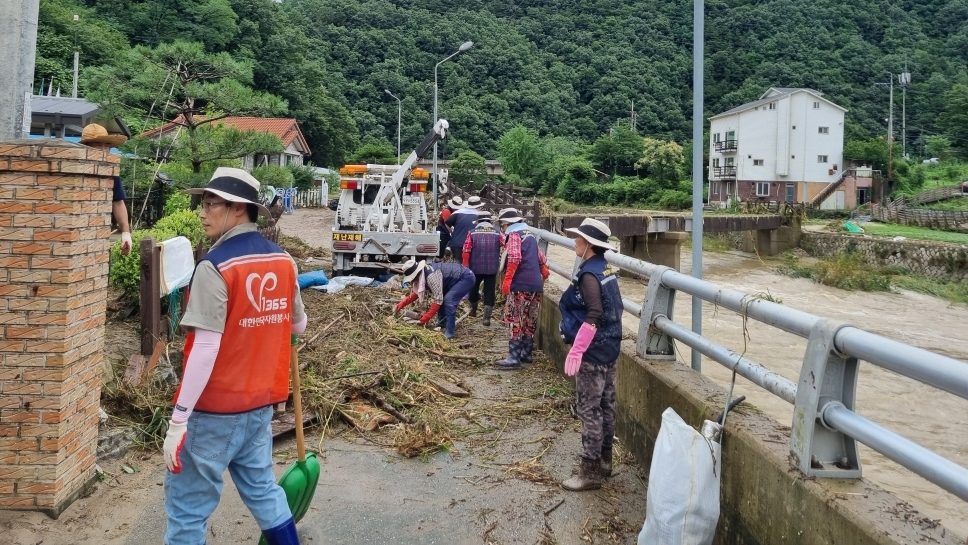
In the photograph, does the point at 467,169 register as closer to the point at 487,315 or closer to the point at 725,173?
the point at 725,173

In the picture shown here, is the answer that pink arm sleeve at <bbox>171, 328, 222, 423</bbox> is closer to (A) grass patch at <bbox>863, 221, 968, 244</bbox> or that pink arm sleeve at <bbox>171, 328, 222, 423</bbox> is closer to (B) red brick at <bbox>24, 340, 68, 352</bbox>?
(B) red brick at <bbox>24, 340, 68, 352</bbox>

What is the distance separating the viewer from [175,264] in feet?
20.0

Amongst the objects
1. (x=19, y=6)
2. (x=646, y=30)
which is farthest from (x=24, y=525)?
(x=646, y=30)

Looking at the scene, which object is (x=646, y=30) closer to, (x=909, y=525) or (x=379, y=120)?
(x=379, y=120)

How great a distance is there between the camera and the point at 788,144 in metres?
57.1

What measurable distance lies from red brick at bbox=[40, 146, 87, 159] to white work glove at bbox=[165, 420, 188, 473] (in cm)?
198

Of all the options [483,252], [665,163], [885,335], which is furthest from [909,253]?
[665,163]

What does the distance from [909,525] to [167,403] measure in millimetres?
4663

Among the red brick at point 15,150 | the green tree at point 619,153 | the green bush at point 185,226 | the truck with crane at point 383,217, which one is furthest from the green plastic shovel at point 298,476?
the green tree at point 619,153

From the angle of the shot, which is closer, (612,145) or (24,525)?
(24,525)

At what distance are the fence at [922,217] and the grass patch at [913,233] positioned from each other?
0.47 meters

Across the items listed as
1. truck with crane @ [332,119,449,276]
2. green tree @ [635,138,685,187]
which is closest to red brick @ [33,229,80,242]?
truck with crane @ [332,119,449,276]

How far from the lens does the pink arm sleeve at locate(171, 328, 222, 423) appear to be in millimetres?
2783

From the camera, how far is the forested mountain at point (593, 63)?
74.6m
